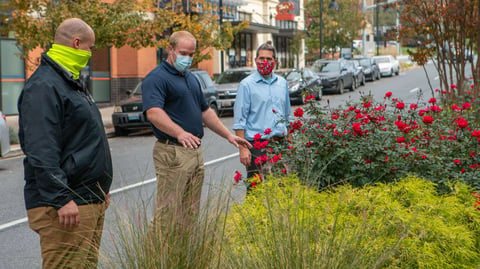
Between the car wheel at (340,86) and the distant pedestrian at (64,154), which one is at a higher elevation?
the car wheel at (340,86)

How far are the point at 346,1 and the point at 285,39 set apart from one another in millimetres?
6192

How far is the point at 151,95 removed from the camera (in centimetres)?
519

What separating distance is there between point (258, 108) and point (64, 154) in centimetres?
256

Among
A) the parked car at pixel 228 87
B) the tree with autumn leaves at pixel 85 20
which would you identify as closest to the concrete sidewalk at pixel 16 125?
the tree with autumn leaves at pixel 85 20

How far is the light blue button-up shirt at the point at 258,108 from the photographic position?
6.17 meters

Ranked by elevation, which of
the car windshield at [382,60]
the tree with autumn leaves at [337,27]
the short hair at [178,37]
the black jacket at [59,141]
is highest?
the tree with autumn leaves at [337,27]

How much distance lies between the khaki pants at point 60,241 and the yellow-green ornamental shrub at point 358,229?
2.60ft

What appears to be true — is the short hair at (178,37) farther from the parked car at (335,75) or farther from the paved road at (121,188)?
the parked car at (335,75)

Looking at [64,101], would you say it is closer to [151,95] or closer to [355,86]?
[151,95]

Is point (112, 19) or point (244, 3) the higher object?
point (244, 3)

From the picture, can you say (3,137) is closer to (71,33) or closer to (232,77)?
(71,33)

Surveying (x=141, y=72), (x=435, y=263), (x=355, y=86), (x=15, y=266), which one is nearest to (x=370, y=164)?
(x=435, y=263)

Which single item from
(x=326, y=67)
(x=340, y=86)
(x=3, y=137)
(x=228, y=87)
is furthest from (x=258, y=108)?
(x=326, y=67)

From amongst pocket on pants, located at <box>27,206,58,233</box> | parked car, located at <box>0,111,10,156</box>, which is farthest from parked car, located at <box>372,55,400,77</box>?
pocket on pants, located at <box>27,206,58,233</box>
